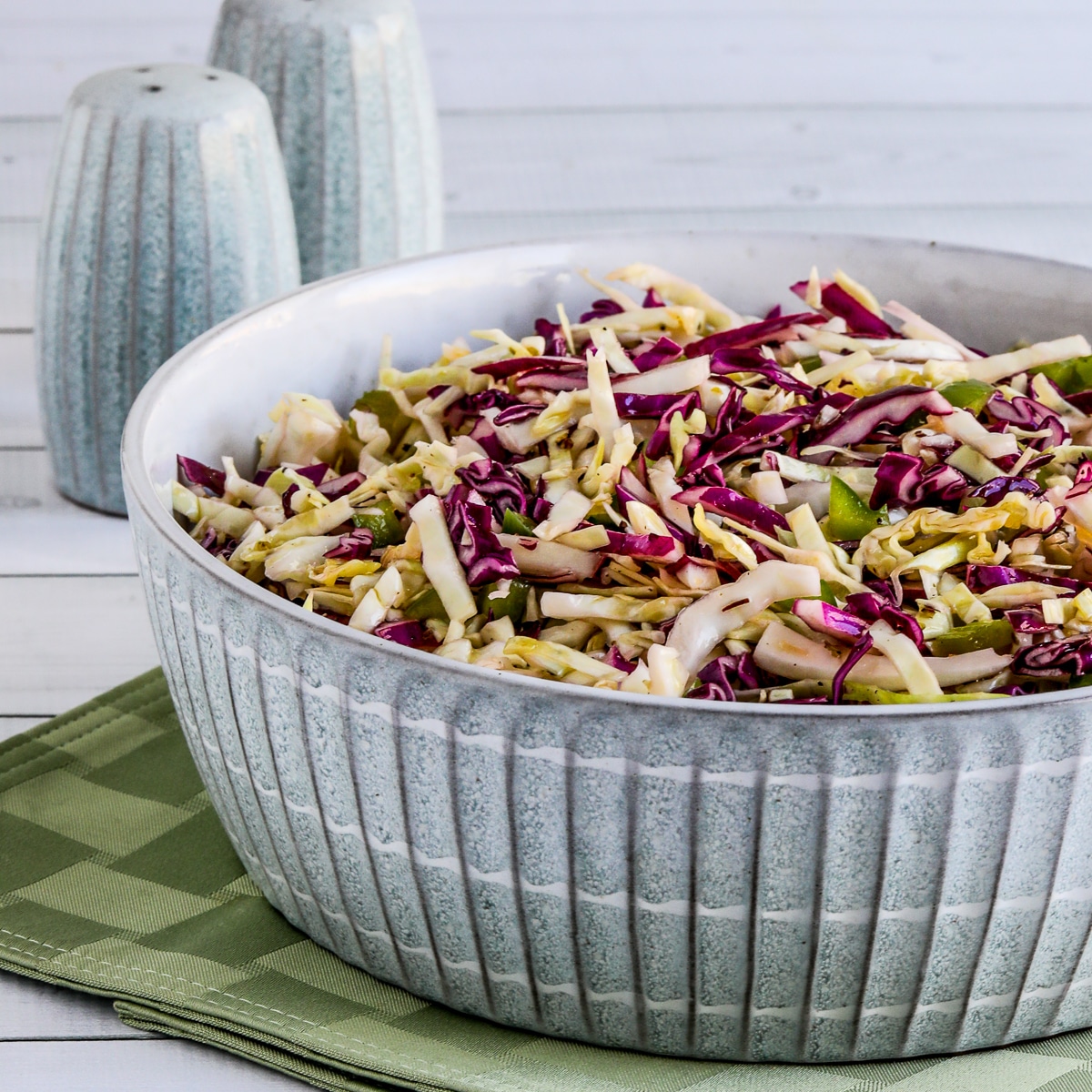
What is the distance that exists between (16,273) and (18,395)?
0.48m

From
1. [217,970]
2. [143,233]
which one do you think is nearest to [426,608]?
[217,970]

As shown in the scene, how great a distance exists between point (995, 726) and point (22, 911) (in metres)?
0.65

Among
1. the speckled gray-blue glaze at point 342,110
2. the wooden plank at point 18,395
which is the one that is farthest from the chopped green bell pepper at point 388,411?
the wooden plank at point 18,395

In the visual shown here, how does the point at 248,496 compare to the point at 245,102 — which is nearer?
the point at 248,496

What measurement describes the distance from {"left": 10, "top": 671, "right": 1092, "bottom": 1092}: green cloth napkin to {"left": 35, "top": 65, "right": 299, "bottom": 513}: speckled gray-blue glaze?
20.2 inches

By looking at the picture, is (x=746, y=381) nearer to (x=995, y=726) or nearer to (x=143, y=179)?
(x=995, y=726)

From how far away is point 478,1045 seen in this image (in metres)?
0.92

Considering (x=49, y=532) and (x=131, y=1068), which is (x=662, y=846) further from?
(x=49, y=532)

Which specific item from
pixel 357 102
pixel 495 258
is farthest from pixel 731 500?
pixel 357 102

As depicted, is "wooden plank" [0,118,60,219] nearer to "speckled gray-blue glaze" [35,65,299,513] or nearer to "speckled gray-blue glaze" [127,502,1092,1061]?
"speckled gray-blue glaze" [35,65,299,513]

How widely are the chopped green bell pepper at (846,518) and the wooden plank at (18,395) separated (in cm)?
117

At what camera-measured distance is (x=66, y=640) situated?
1.45m

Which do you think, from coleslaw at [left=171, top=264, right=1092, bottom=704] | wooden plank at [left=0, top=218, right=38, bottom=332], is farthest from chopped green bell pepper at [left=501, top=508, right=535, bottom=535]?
wooden plank at [left=0, top=218, right=38, bottom=332]

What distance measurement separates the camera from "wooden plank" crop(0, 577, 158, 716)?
53.7 inches
